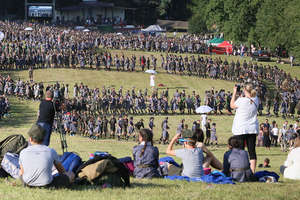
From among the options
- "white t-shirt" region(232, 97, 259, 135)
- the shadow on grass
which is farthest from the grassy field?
"white t-shirt" region(232, 97, 259, 135)

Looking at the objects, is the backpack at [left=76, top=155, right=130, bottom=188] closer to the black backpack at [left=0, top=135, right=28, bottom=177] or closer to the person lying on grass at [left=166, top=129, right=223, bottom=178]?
the person lying on grass at [left=166, top=129, right=223, bottom=178]

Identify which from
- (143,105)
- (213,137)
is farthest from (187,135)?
(143,105)

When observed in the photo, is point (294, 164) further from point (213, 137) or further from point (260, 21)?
point (260, 21)

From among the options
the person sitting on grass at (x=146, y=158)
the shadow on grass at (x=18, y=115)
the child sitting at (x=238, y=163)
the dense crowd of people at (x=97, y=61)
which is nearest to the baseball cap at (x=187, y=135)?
the person sitting on grass at (x=146, y=158)

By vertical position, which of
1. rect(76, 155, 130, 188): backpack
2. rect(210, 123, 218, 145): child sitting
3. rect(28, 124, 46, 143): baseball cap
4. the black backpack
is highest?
rect(28, 124, 46, 143): baseball cap

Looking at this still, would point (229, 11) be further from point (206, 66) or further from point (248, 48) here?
point (206, 66)

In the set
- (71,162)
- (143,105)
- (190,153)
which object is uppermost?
(190,153)

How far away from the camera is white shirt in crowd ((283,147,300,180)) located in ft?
32.3

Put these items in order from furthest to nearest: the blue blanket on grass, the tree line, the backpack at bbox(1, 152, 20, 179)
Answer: the tree line → the blue blanket on grass → the backpack at bbox(1, 152, 20, 179)

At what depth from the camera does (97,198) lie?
305 inches

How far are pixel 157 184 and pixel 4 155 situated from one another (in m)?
2.74

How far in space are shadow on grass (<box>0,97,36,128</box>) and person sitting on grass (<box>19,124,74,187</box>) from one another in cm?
2091

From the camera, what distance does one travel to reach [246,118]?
10086mm

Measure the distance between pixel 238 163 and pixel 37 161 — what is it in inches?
151
